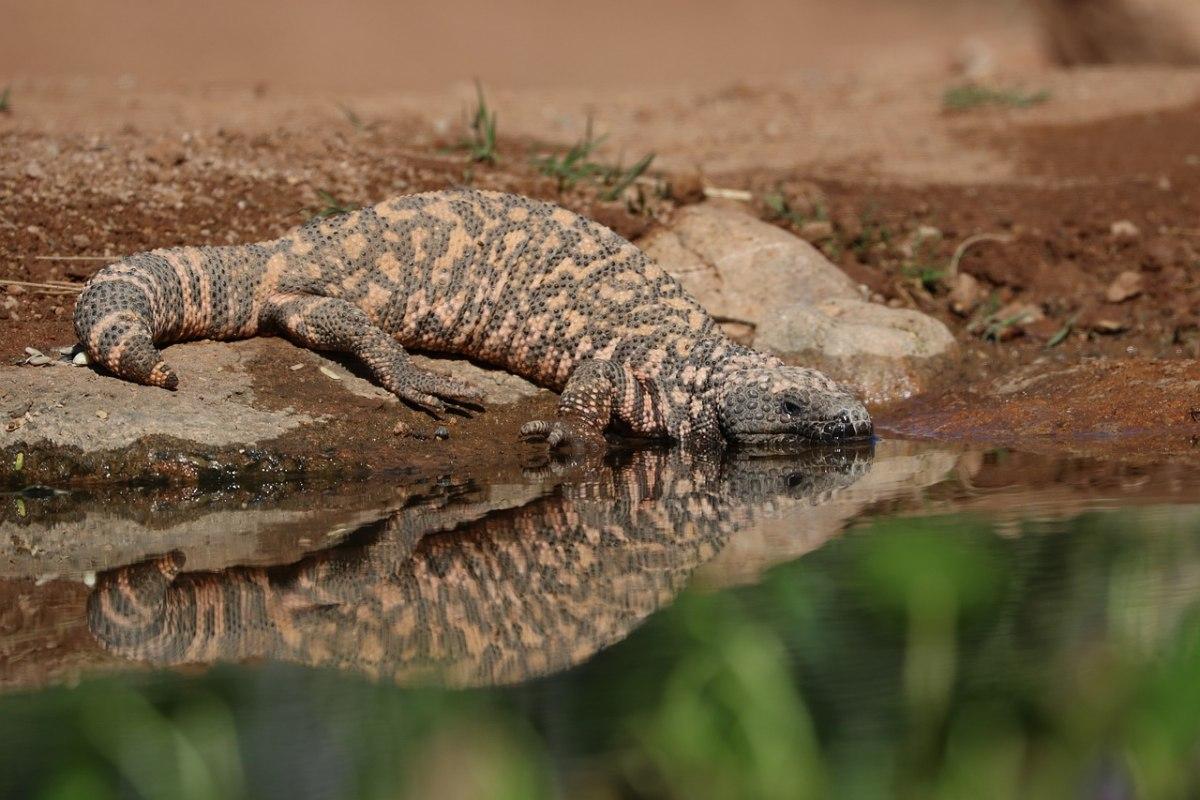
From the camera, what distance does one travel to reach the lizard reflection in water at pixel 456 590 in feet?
13.3

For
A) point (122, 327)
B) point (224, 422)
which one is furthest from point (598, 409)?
point (122, 327)

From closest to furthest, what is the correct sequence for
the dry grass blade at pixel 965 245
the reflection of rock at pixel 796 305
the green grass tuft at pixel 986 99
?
the reflection of rock at pixel 796 305
the dry grass blade at pixel 965 245
the green grass tuft at pixel 986 99

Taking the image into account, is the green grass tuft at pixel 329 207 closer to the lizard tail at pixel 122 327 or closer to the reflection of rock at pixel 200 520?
the lizard tail at pixel 122 327

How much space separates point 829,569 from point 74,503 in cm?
352

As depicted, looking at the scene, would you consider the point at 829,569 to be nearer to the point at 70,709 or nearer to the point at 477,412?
the point at 70,709

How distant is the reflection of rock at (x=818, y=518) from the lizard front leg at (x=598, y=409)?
3.98 feet

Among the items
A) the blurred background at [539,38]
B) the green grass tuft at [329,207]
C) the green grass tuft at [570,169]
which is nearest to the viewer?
the green grass tuft at [329,207]

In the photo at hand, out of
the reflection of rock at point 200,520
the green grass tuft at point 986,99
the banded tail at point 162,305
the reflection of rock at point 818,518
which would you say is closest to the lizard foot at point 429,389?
the reflection of rock at point 200,520

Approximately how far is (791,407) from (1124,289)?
3.36 meters

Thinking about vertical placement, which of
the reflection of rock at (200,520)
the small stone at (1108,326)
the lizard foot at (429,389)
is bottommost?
the reflection of rock at (200,520)

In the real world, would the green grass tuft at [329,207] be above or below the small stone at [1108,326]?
above

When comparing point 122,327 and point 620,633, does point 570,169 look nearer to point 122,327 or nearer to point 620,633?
point 122,327

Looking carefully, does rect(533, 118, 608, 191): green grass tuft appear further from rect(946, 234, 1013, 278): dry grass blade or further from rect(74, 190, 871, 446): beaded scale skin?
rect(946, 234, 1013, 278): dry grass blade

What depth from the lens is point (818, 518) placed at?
5.53m
